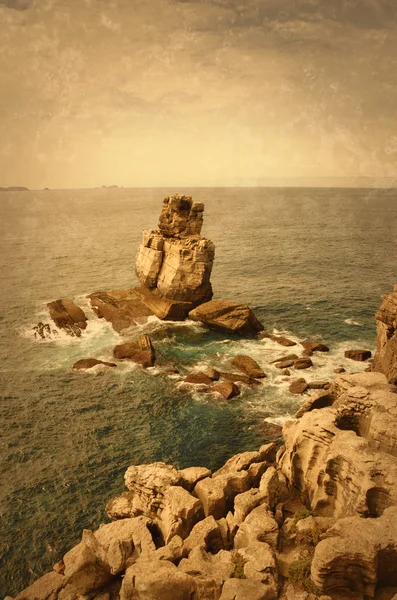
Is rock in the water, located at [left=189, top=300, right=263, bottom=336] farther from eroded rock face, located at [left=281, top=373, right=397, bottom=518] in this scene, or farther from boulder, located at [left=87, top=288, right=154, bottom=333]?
eroded rock face, located at [left=281, top=373, right=397, bottom=518]

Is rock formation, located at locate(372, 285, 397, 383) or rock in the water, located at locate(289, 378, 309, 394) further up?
rock formation, located at locate(372, 285, 397, 383)

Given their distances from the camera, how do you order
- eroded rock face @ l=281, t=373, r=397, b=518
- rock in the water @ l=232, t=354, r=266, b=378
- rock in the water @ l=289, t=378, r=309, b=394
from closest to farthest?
eroded rock face @ l=281, t=373, r=397, b=518, rock in the water @ l=289, t=378, r=309, b=394, rock in the water @ l=232, t=354, r=266, b=378

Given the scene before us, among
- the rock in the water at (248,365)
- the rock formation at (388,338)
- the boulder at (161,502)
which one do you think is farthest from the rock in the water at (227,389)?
the boulder at (161,502)

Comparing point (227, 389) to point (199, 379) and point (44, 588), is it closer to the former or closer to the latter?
point (199, 379)

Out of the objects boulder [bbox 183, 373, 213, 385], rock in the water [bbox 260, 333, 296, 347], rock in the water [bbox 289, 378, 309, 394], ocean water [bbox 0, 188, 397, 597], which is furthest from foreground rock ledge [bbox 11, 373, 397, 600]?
rock in the water [bbox 260, 333, 296, 347]

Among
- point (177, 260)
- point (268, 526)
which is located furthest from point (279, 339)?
point (268, 526)

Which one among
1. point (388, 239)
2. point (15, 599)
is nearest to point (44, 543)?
point (15, 599)
